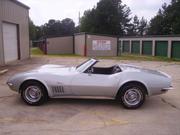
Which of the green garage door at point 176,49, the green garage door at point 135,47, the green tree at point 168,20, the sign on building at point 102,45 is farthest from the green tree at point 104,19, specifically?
the sign on building at point 102,45

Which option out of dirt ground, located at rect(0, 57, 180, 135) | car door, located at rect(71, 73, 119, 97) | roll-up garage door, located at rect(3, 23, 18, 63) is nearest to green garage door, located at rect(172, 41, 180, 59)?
roll-up garage door, located at rect(3, 23, 18, 63)

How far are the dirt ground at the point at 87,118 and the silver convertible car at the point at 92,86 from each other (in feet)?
0.82

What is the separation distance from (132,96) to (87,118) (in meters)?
1.36

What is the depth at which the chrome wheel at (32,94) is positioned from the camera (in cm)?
640

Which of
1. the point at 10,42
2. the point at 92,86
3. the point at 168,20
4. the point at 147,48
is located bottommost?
the point at 92,86

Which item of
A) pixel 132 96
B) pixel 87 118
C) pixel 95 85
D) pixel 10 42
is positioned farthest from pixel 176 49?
pixel 87 118

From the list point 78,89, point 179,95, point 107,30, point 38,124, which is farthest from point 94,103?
point 107,30

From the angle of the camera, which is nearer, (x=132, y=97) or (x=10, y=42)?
(x=132, y=97)

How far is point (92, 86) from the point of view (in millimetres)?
6289

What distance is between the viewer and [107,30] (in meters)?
63.4

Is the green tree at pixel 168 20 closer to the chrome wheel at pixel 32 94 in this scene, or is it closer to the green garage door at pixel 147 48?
the green garage door at pixel 147 48

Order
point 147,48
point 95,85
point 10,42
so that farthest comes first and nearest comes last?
1. point 147,48
2. point 10,42
3. point 95,85

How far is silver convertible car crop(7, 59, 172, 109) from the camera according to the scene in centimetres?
626

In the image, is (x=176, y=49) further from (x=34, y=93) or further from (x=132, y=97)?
(x=34, y=93)
